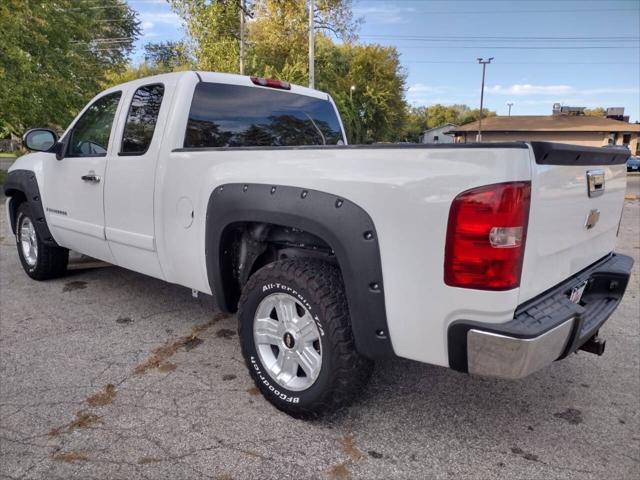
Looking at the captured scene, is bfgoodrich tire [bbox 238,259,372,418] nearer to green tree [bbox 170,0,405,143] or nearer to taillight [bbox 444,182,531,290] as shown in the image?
taillight [bbox 444,182,531,290]

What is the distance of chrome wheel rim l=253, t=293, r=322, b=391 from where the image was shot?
2.52 meters

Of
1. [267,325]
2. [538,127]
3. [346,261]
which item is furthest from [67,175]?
[538,127]

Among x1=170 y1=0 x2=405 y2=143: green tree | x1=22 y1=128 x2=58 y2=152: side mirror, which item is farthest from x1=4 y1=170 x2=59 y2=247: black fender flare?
x1=170 y1=0 x2=405 y2=143: green tree

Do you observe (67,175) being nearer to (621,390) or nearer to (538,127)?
(621,390)

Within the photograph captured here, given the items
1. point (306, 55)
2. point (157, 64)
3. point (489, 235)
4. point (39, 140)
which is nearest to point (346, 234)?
point (489, 235)

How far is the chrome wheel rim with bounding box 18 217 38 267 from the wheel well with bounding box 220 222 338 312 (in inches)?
123

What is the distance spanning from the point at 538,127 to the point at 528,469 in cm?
5030

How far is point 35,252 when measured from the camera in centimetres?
504

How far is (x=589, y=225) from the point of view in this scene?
2.51 m

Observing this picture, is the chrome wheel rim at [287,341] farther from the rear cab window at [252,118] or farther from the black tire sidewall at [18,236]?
the black tire sidewall at [18,236]

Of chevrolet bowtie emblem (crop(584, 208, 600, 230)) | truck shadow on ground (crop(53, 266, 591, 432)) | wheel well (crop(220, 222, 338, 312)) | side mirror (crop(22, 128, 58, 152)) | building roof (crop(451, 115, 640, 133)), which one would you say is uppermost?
building roof (crop(451, 115, 640, 133))

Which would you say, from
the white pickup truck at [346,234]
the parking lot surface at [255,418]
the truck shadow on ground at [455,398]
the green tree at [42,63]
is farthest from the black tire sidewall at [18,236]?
the green tree at [42,63]

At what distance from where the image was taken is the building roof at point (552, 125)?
150 feet

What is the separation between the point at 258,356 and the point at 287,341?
24cm
